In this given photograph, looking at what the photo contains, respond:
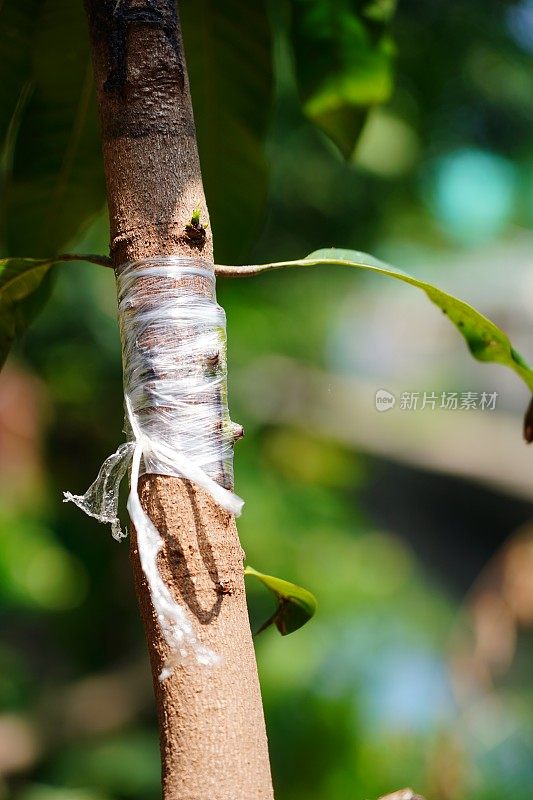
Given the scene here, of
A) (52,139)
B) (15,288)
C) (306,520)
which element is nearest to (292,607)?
(15,288)

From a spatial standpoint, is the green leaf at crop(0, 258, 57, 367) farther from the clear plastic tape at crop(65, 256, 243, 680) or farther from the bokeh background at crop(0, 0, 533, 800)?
the bokeh background at crop(0, 0, 533, 800)

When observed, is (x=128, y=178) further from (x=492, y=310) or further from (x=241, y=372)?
(x=492, y=310)

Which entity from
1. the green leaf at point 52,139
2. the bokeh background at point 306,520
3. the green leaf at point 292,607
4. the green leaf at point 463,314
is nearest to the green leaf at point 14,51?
the green leaf at point 52,139

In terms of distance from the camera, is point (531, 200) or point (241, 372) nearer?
point (241, 372)

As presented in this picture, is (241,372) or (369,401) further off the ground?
(369,401)

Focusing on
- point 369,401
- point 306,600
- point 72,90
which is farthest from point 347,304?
point 306,600
